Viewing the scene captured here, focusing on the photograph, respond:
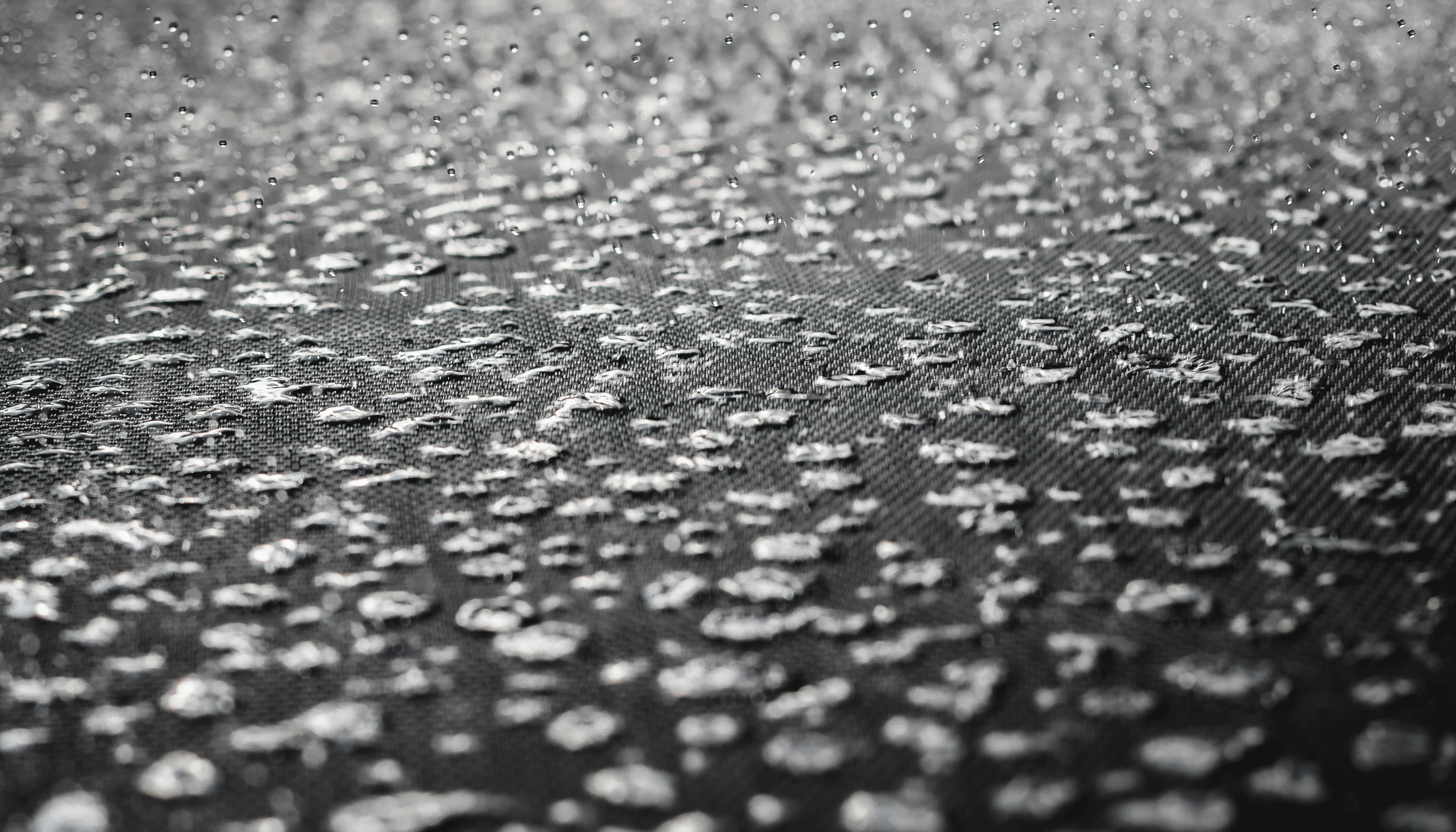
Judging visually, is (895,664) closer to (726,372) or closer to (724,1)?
(726,372)

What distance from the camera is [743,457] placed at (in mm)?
631

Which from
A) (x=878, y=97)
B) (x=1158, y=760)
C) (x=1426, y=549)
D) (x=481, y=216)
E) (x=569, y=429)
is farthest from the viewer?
(x=878, y=97)

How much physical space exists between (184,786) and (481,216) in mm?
599

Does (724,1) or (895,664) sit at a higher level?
(724,1)

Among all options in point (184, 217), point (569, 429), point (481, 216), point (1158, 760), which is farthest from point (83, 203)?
point (1158, 760)

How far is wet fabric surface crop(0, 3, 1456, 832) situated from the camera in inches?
17.1

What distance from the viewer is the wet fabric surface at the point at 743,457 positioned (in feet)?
1.43

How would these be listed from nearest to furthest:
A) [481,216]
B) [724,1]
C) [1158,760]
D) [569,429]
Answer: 1. [1158,760]
2. [569,429]
3. [481,216]
4. [724,1]

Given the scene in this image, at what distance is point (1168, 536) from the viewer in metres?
0.55

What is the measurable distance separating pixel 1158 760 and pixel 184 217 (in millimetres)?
859

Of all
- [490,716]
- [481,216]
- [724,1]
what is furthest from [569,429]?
[724,1]

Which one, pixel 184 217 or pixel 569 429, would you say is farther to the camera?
pixel 184 217

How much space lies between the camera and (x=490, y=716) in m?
0.46

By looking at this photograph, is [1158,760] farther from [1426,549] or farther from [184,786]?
[184,786]
